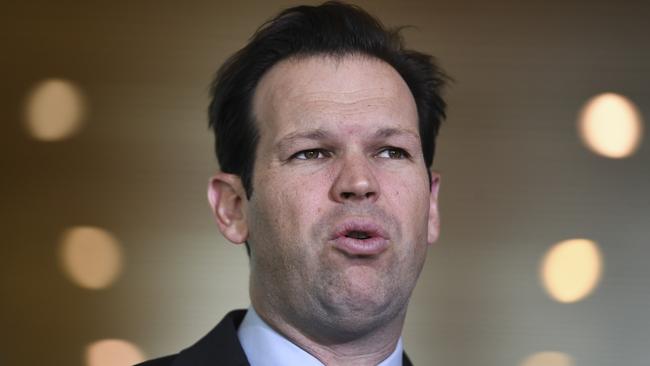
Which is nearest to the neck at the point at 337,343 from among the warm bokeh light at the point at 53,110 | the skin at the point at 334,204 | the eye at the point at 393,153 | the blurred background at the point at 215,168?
the skin at the point at 334,204

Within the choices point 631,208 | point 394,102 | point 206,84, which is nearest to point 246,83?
point 394,102

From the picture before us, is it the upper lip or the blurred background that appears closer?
the upper lip

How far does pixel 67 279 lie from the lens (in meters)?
2.47

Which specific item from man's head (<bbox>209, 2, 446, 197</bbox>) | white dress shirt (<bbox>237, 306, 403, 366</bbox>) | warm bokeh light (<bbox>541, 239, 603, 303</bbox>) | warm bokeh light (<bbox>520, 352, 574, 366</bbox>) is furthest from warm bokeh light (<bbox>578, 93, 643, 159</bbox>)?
white dress shirt (<bbox>237, 306, 403, 366</bbox>)

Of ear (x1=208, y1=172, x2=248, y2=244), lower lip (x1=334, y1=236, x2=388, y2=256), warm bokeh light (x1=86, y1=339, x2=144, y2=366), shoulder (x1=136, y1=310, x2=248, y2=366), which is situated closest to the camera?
lower lip (x1=334, y1=236, x2=388, y2=256)

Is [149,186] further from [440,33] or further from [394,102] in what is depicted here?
[394,102]

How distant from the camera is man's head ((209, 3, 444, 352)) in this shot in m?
1.47

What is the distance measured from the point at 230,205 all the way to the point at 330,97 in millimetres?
269

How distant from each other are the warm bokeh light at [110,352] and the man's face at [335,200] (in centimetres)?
95

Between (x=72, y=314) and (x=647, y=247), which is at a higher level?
(x=647, y=247)

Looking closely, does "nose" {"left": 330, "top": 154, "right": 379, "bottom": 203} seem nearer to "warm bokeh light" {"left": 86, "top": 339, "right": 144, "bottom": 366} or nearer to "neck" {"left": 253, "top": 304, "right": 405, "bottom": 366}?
"neck" {"left": 253, "top": 304, "right": 405, "bottom": 366}

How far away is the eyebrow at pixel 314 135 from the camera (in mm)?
1531

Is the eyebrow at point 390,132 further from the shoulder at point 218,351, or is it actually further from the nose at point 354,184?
the shoulder at point 218,351

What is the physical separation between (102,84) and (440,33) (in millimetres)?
847
